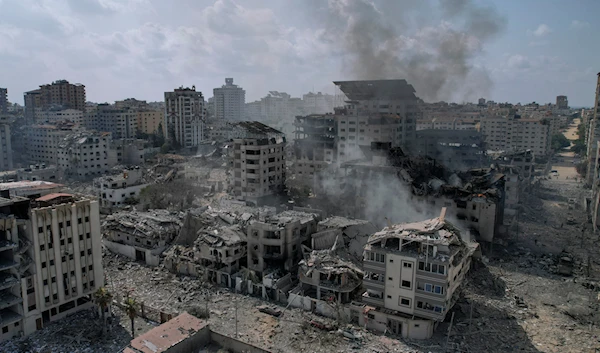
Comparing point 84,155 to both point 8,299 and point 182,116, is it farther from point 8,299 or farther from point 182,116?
point 8,299

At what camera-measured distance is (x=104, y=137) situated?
45.4 m

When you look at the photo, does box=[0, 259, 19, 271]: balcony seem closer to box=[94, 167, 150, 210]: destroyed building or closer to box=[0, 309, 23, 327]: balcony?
box=[0, 309, 23, 327]: balcony

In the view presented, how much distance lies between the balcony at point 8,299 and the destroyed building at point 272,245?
8.68 m

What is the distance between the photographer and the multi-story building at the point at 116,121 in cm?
6284

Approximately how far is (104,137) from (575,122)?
292 feet

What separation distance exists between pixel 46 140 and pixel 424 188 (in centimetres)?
3882

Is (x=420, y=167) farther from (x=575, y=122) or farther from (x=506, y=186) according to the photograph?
Result: (x=575, y=122)

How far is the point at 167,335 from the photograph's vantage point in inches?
569

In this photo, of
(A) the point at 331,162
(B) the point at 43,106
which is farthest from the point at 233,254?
(B) the point at 43,106

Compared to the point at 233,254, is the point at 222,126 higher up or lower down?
higher up

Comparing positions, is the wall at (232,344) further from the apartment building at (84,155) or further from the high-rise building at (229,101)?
the high-rise building at (229,101)

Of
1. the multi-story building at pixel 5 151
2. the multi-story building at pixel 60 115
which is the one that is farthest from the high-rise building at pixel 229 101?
the multi-story building at pixel 5 151

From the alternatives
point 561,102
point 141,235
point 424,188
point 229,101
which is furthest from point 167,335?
point 561,102

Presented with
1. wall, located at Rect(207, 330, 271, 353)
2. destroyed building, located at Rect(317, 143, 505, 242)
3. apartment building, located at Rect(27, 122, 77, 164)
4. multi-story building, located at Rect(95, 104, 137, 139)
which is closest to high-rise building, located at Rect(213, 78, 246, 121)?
multi-story building, located at Rect(95, 104, 137, 139)
